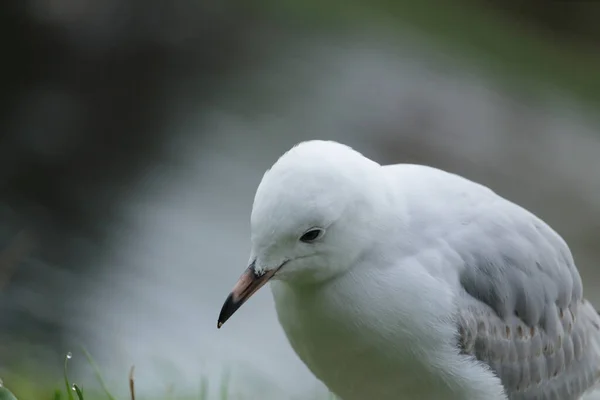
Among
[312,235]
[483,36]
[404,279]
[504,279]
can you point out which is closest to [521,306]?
[504,279]

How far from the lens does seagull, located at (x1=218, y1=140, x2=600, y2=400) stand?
234 cm

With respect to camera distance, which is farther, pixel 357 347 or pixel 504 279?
pixel 504 279

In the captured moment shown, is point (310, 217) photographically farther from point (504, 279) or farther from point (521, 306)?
point (521, 306)

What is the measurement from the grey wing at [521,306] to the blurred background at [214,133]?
129 centimetres

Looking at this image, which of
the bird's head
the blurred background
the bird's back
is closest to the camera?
the bird's head

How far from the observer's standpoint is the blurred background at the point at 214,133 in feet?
16.8

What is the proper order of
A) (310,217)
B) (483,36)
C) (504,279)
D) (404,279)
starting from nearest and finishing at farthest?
1. (310,217)
2. (404,279)
3. (504,279)
4. (483,36)

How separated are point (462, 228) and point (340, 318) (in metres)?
0.47

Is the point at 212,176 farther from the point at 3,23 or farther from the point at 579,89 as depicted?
the point at 579,89

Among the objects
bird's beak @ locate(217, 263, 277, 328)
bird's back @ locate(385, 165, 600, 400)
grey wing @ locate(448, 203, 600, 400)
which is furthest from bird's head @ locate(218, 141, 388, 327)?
grey wing @ locate(448, 203, 600, 400)

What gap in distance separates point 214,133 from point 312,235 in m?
4.63

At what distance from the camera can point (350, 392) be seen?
9.04 ft

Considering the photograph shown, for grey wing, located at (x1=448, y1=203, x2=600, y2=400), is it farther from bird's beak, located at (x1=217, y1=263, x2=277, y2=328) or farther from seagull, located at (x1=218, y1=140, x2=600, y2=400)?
bird's beak, located at (x1=217, y1=263, x2=277, y2=328)

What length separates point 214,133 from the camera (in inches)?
272
